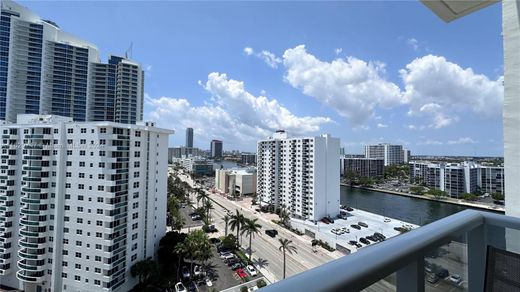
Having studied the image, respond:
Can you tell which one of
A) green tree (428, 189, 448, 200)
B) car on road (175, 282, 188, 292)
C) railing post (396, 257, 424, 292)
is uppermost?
railing post (396, 257, 424, 292)

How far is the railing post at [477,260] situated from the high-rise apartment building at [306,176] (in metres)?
19.4

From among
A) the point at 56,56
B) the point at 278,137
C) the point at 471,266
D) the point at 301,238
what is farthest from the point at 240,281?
the point at 56,56

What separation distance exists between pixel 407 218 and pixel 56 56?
3310 centimetres

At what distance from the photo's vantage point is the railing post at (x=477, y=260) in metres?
0.75

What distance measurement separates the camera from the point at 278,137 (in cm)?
2483

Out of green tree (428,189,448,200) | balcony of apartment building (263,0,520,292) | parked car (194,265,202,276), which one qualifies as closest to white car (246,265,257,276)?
parked car (194,265,202,276)

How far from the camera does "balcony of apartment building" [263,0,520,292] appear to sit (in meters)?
0.38

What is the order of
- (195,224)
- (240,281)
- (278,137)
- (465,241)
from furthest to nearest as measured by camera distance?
(278,137) → (195,224) → (240,281) → (465,241)

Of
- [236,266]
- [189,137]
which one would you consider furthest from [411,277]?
[189,137]

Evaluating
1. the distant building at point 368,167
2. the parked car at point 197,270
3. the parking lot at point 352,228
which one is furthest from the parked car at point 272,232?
the distant building at point 368,167

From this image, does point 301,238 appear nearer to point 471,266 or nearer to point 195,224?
point 195,224

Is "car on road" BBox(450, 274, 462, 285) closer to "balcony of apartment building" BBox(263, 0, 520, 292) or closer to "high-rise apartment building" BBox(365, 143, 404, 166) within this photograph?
"balcony of apartment building" BBox(263, 0, 520, 292)

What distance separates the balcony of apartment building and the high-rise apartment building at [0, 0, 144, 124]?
28641mm

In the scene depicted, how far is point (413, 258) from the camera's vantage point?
496mm
